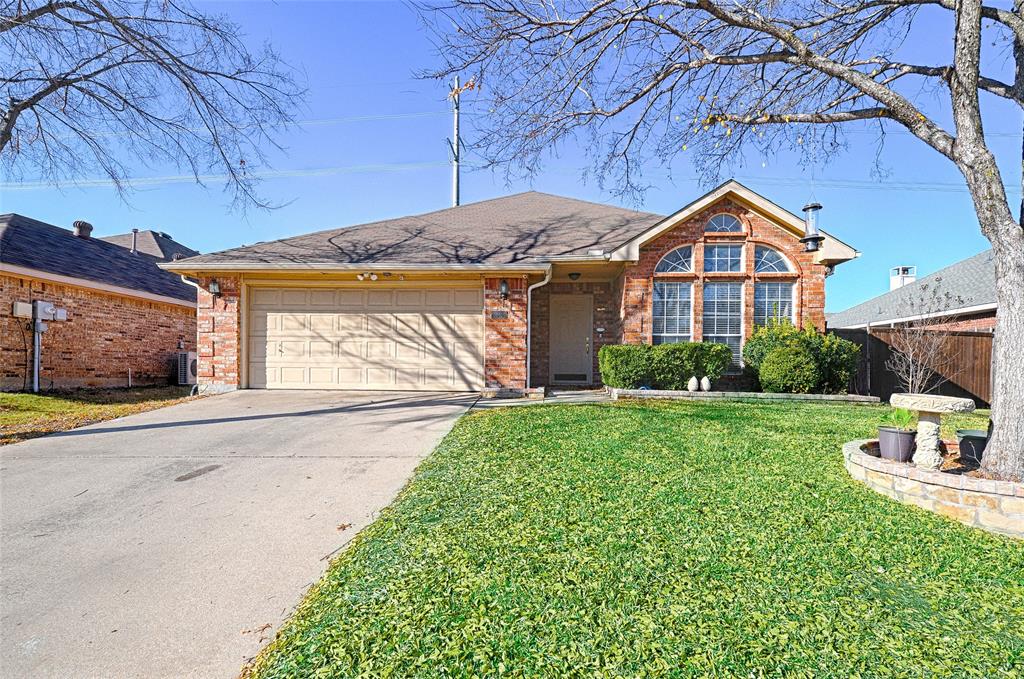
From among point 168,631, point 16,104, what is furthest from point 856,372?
point 16,104

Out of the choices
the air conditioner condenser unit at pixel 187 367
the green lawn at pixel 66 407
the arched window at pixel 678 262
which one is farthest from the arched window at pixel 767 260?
the air conditioner condenser unit at pixel 187 367

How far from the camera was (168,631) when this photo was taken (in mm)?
2096

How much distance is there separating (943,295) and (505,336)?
→ 15.1m

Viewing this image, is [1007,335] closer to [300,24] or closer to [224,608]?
[224,608]

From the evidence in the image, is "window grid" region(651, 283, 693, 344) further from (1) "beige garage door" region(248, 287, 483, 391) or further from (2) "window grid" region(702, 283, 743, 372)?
(1) "beige garage door" region(248, 287, 483, 391)

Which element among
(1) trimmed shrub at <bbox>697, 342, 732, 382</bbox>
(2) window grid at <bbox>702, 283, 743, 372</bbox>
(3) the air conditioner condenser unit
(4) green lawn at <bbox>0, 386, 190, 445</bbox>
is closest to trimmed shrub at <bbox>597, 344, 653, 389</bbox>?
(1) trimmed shrub at <bbox>697, 342, 732, 382</bbox>

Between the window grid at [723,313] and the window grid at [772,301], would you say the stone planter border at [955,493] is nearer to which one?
the window grid at [723,313]

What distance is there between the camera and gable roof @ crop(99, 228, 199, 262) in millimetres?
18841

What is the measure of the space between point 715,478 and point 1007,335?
2.53 meters

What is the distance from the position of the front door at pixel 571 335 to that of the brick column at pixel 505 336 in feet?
6.86

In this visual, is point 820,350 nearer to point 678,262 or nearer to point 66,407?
point 678,262

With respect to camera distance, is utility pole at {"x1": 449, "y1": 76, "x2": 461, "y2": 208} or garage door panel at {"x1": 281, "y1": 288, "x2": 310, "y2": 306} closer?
garage door panel at {"x1": 281, "y1": 288, "x2": 310, "y2": 306}

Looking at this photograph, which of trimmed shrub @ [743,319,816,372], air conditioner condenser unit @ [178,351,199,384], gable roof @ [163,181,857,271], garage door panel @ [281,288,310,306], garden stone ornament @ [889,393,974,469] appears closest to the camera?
garden stone ornament @ [889,393,974,469]

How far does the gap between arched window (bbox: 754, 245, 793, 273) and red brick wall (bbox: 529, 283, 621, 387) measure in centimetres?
317
